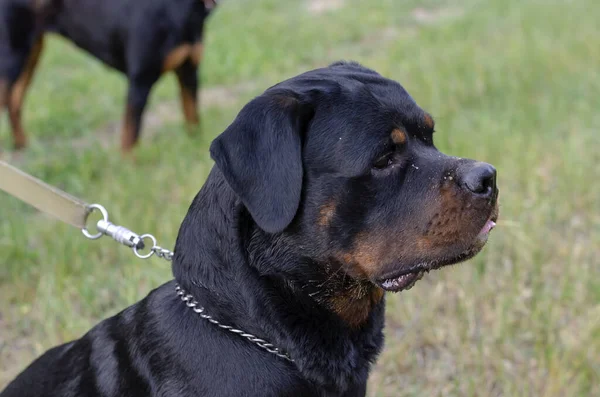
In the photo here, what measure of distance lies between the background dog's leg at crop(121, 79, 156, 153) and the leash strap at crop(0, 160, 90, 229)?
3267 millimetres

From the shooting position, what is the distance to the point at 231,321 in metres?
2.15

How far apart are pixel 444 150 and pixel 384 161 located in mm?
3131

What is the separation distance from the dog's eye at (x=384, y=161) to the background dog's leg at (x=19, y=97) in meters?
5.17

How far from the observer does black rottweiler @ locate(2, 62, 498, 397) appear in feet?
6.93

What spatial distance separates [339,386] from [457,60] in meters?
5.85

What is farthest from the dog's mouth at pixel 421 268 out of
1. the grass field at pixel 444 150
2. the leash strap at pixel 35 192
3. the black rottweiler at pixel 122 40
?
the black rottweiler at pixel 122 40

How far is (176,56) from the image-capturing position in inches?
229

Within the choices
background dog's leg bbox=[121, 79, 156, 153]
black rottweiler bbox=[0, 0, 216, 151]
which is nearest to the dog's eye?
black rottweiler bbox=[0, 0, 216, 151]

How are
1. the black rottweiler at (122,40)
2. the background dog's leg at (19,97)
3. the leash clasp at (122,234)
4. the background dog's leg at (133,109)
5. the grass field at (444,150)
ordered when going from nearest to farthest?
the leash clasp at (122,234), the grass field at (444,150), the black rottweiler at (122,40), the background dog's leg at (133,109), the background dog's leg at (19,97)

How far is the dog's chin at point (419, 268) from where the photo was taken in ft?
7.13

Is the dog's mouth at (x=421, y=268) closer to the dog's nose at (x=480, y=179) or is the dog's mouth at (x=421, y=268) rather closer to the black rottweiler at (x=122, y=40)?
the dog's nose at (x=480, y=179)

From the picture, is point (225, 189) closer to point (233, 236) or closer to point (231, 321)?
point (233, 236)

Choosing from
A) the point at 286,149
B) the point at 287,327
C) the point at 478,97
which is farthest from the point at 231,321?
the point at 478,97

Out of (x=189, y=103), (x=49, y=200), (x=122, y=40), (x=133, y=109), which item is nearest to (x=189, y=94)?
(x=189, y=103)
